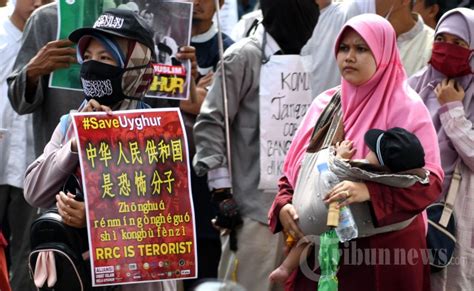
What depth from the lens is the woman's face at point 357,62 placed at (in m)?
5.85

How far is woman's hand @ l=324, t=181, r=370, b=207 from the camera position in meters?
5.43

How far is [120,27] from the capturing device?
5387mm

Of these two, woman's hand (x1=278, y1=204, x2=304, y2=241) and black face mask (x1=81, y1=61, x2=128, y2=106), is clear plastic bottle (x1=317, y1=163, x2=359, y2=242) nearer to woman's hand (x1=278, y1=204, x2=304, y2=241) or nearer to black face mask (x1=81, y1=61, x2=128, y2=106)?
woman's hand (x1=278, y1=204, x2=304, y2=241)

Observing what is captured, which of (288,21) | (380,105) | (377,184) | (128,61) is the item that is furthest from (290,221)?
(288,21)

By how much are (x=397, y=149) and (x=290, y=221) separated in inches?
28.7

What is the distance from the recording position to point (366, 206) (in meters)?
5.57

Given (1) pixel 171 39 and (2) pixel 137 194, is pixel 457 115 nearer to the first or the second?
(1) pixel 171 39

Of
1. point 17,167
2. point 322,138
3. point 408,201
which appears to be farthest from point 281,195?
point 17,167

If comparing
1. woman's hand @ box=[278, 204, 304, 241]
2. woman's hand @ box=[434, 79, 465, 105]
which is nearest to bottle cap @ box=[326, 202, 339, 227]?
woman's hand @ box=[278, 204, 304, 241]

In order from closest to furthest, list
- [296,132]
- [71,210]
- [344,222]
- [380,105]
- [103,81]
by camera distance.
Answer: [71,210], [103,81], [344,222], [380,105], [296,132]

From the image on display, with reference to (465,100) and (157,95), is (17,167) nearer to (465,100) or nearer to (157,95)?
(157,95)

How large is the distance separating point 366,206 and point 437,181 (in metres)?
0.37

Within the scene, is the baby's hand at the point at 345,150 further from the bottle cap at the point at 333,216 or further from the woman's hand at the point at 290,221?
the woman's hand at the point at 290,221

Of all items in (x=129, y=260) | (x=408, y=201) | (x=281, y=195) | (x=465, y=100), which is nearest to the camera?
(x=129, y=260)
